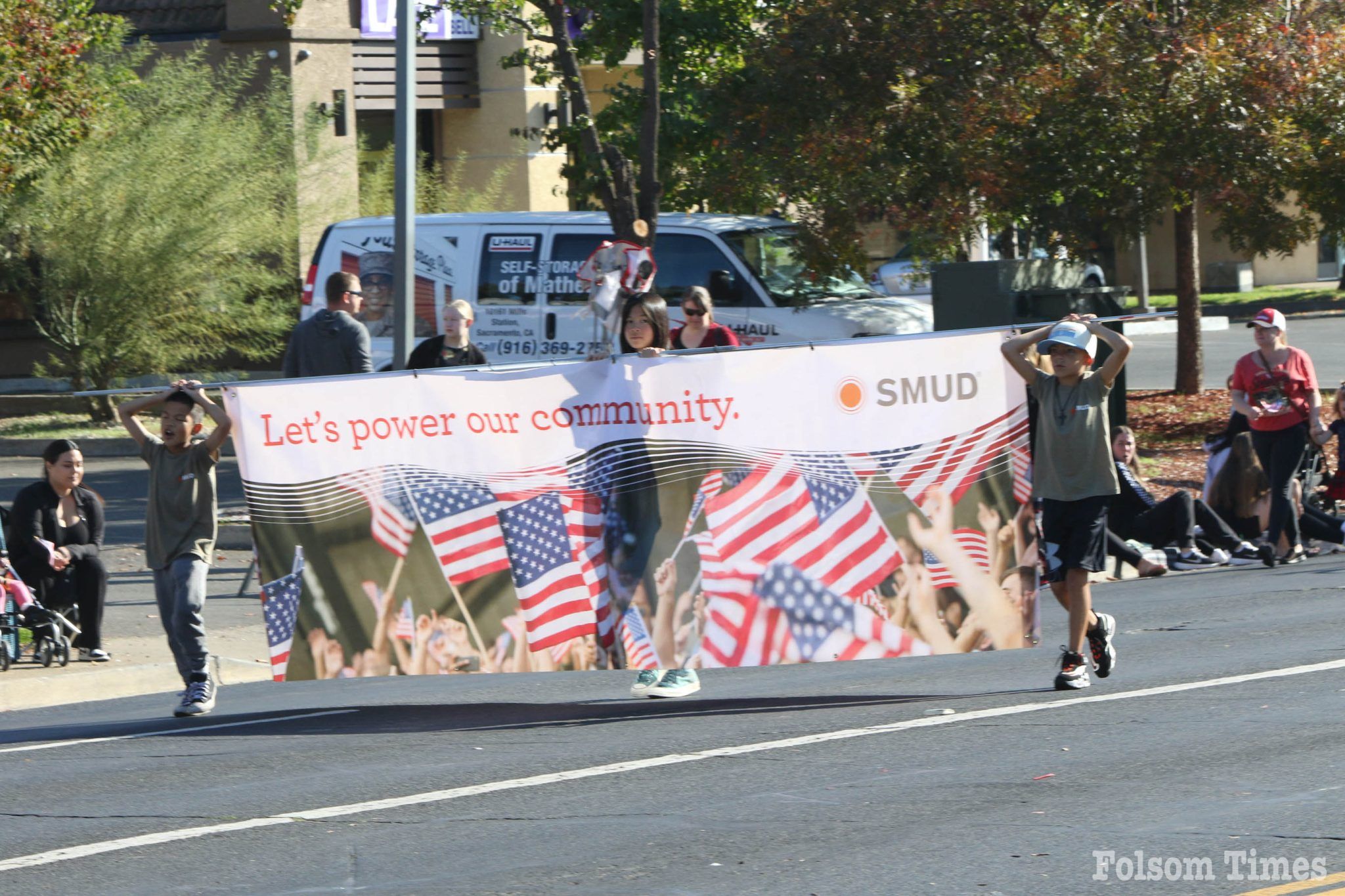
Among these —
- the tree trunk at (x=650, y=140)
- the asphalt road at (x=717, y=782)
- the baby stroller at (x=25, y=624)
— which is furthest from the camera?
the tree trunk at (x=650, y=140)

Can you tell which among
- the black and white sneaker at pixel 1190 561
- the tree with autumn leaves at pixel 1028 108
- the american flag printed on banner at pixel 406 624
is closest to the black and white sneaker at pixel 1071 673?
the american flag printed on banner at pixel 406 624

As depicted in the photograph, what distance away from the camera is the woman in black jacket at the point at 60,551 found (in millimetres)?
10398

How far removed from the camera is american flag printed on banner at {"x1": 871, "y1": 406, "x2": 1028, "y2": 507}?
838 centimetres

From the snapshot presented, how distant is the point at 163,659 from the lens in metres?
10.5

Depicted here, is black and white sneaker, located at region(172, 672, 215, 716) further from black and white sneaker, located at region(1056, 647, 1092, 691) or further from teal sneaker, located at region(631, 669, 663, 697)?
black and white sneaker, located at region(1056, 647, 1092, 691)

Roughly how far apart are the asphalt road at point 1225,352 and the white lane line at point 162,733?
15.3 m

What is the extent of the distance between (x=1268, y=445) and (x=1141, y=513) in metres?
1.10

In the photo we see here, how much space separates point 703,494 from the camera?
8383mm

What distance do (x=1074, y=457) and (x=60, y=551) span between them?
19.5ft

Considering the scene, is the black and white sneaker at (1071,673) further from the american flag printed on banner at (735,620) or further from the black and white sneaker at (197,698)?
the black and white sneaker at (197,698)

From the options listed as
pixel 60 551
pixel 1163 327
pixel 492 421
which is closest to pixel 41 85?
pixel 60 551

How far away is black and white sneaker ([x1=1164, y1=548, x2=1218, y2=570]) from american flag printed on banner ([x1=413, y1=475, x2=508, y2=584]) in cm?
692

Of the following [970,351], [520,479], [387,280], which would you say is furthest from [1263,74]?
[520,479]

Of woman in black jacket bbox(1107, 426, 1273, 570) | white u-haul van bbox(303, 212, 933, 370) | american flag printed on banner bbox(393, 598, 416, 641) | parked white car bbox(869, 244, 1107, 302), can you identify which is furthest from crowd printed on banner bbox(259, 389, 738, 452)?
parked white car bbox(869, 244, 1107, 302)
